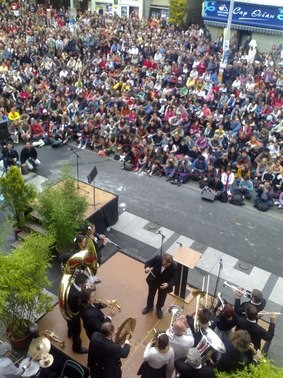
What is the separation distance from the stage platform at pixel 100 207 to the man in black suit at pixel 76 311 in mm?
2935

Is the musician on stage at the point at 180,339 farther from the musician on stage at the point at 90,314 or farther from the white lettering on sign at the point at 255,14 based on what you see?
the white lettering on sign at the point at 255,14

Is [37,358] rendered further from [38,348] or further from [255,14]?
[255,14]

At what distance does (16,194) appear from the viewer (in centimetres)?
813

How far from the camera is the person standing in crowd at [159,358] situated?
466 centimetres

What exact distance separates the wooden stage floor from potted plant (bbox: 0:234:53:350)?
0.57 metres

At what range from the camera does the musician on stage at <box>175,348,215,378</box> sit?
448 cm

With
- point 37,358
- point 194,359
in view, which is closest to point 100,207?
point 37,358

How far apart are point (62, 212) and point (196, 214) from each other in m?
4.06

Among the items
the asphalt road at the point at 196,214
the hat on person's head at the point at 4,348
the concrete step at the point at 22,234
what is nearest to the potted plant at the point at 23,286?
Answer: the hat on person's head at the point at 4,348

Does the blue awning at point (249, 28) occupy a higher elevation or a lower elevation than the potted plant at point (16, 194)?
higher

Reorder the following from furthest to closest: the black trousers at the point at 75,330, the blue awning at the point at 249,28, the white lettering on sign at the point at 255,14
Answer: the blue awning at the point at 249,28 < the white lettering on sign at the point at 255,14 < the black trousers at the point at 75,330

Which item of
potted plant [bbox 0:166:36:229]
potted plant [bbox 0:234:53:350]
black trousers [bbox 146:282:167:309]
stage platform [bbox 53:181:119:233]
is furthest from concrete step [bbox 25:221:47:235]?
black trousers [bbox 146:282:167:309]

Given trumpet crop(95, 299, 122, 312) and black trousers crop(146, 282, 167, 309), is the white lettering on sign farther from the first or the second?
trumpet crop(95, 299, 122, 312)

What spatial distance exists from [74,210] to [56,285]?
1503 mm
